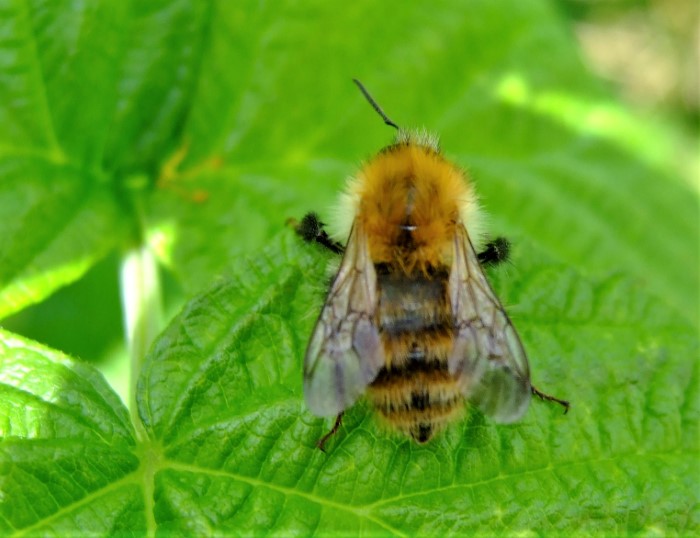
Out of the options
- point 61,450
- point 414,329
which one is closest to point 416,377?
point 414,329

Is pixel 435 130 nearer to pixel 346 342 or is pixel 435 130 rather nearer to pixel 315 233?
pixel 315 233

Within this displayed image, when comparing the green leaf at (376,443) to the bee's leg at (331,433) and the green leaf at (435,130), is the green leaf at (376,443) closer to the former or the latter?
the bee's leg at (331,433)

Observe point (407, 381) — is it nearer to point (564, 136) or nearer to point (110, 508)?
point (110, 508)

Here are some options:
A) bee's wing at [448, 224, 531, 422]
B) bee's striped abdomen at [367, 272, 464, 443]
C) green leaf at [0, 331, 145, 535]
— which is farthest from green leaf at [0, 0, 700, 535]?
bee's wing at [448, 224, 531, 422]

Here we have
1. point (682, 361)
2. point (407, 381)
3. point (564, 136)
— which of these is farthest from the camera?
point (564, 136)

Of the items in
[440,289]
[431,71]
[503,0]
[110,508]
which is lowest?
[110,508]

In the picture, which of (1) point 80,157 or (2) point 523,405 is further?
(1) point 80,157

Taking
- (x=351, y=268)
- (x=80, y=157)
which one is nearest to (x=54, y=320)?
(x=80, y=157)

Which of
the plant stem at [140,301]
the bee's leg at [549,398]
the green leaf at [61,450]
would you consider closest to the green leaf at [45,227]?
the plant stem at [140,301]

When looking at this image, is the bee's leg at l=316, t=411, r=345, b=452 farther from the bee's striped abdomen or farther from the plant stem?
the plant stem
